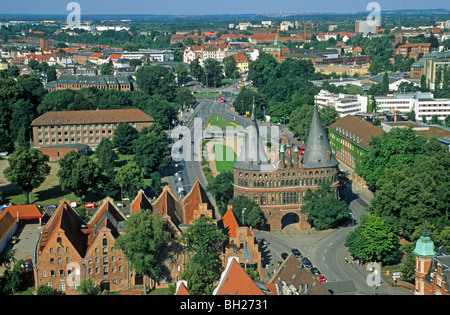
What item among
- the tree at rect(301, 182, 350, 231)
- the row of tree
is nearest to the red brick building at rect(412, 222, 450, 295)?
the row of tree

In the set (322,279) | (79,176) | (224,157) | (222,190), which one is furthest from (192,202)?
(224,157)

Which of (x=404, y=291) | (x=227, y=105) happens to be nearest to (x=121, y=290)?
(x=404, y=291)

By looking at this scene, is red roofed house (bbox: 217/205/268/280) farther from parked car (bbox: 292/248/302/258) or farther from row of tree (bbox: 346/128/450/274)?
row of tree (bbox: 346/128/450/274)

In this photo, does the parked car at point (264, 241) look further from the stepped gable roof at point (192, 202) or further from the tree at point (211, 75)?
the tree at point (211, 75)

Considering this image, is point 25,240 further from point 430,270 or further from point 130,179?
point 430,270

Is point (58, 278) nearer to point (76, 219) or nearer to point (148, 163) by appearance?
point (76, 219)

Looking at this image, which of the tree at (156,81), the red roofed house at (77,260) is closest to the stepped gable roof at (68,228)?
the red roofed house at (77,260)
